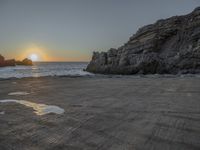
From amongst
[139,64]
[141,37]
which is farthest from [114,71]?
[141,37]

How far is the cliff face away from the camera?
22702 millimetres

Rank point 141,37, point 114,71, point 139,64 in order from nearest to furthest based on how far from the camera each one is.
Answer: point 139,64, point 114,71, point 141,37

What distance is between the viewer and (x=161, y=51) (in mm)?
29391

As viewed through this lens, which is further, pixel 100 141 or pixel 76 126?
pixel 76 126

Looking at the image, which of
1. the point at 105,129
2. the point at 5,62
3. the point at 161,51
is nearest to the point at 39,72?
the point at 161,51

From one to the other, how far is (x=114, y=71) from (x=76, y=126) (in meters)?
24.6

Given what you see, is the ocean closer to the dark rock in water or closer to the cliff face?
the cliff face

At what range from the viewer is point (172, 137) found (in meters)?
2.77

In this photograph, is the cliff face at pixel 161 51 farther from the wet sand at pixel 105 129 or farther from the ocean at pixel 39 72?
the wet sand at pixel 105 129

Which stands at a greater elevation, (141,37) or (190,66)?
(141,37)

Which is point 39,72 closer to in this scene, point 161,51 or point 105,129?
point 161,51

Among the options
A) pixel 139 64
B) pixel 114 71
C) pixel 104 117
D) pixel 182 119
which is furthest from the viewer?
pixel 114 71

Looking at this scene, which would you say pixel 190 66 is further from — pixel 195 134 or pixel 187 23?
pixel 195 134

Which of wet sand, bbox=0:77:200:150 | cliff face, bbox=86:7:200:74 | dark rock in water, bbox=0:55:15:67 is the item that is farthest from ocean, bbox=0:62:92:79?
dark rock in water, bbox=0:55:15:67
